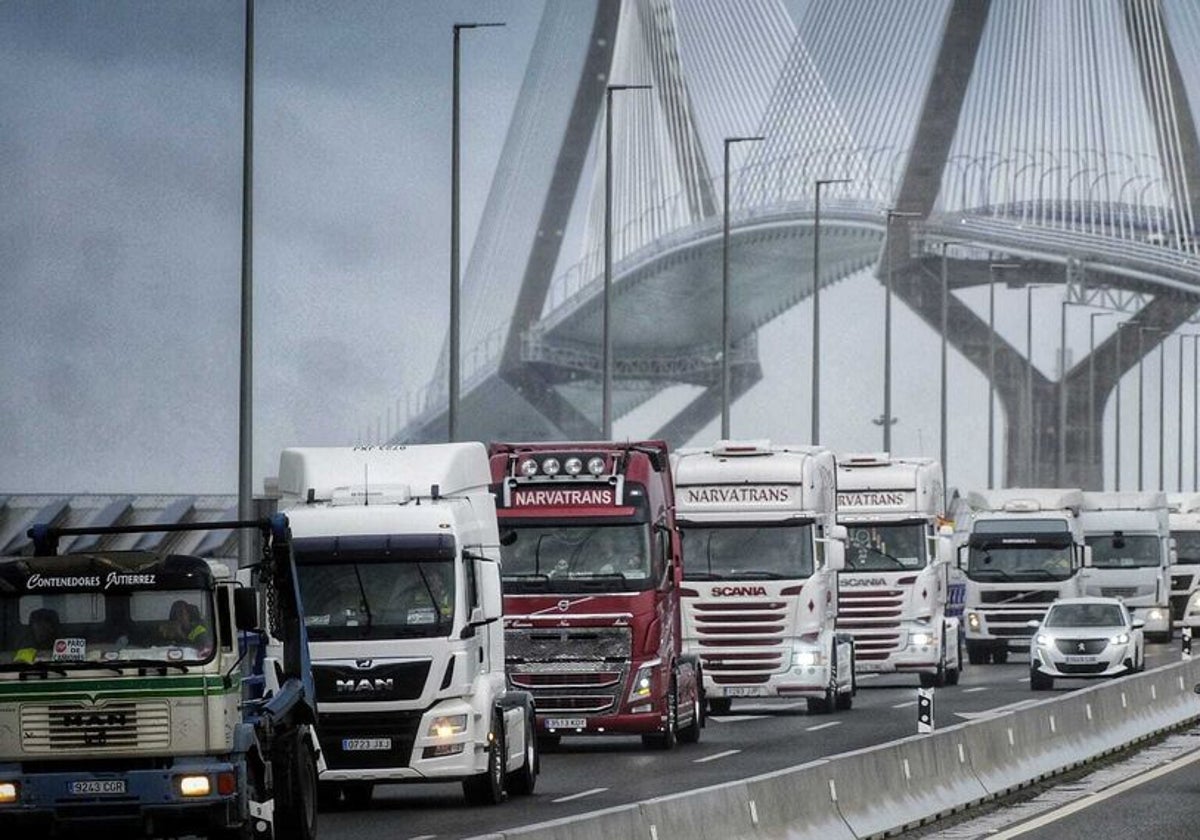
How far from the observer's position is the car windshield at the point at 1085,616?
40372mm

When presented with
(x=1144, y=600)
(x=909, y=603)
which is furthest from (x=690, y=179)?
(x=909, y=603)

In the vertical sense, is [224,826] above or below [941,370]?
below

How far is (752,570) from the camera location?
104 ft

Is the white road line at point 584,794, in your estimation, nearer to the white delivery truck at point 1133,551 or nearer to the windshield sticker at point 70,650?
the windshield sticker at point 70,650

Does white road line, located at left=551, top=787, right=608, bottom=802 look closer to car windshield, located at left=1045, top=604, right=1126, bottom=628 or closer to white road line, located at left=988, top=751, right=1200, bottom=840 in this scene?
white road line, located at left=988, top=751, right=1200, bottom=840

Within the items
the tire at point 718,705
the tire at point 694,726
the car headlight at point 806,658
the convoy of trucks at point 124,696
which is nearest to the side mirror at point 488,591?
the convoy of trucks at point 124,696

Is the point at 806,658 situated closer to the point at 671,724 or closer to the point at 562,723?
the point at 671,724

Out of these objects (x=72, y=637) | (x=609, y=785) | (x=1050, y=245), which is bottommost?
(x=609, y=785)

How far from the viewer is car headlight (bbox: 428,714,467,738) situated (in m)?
20.3

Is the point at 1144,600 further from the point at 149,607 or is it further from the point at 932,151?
the point at 149,607

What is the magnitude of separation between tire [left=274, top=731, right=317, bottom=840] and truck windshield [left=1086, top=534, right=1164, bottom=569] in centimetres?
3903

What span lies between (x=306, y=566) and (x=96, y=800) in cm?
527

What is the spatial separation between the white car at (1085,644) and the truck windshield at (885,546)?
2.05m

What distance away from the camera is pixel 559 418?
99.0 metres
